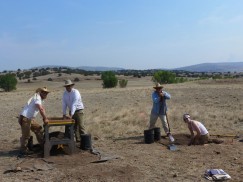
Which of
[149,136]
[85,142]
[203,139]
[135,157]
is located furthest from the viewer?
[149,136]

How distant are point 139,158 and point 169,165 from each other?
0.90 m

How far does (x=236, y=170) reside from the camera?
8656mm

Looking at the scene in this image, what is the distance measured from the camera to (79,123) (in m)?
11.5

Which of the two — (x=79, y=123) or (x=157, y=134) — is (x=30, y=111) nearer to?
(x=79, y=123)

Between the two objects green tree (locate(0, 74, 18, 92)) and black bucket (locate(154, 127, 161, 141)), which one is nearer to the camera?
black bucket (locate(154, 127, 161, 141))

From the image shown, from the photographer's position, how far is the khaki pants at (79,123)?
11.4m

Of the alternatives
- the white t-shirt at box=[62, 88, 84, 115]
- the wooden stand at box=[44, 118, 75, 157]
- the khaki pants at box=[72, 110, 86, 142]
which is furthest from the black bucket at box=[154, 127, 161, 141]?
the wooden stand at box=[44, 118, 75, 157]

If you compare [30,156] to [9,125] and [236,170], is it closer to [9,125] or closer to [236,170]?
[236,170]

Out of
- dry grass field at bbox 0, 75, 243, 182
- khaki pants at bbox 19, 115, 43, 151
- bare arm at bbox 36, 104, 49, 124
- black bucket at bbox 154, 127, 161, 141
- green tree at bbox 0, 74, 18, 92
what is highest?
bare arm at bbox 36, 104, 49, 124

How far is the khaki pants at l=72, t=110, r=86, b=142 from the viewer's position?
11367 mm

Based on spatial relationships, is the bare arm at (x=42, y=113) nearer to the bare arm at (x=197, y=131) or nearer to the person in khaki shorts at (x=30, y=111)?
the person in khaki shorts at (x=30, y=111)

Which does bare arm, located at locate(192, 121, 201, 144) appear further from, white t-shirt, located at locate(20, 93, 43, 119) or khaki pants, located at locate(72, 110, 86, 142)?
white t-shirt, located at locate(20, 93, 43, 119)

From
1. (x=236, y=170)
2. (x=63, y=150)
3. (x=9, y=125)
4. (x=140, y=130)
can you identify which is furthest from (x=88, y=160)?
(x=9, y=125)

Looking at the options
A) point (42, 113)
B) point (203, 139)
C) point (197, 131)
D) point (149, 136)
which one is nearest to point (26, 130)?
point (42, 113)
